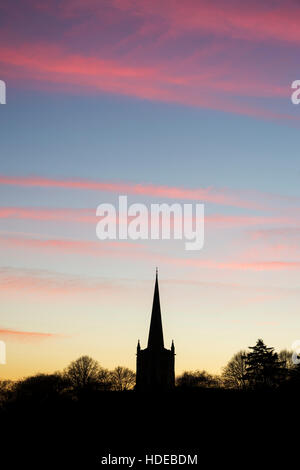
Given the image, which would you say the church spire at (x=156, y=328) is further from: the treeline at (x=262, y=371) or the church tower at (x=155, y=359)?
the treeline at (x=262, y=371)

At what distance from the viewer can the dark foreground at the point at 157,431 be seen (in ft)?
202

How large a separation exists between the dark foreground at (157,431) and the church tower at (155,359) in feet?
112

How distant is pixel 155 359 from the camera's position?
118 m

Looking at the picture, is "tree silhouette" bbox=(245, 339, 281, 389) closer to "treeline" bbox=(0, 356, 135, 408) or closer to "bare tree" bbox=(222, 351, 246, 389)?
"bare tree" bbox=(222, 351, 246, 389)

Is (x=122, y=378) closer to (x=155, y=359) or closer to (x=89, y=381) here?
(x=89, y=381)

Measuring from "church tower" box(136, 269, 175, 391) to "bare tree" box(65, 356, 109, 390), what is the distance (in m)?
21.6

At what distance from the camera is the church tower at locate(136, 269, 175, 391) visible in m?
118

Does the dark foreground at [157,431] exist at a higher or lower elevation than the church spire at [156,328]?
lower

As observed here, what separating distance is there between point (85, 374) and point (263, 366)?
4887cm

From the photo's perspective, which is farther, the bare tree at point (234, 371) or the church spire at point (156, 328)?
the bare tree at point (234, 371)

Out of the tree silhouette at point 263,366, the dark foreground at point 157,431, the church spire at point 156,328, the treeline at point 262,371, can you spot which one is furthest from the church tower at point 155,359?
the dark foreground at point 157,431

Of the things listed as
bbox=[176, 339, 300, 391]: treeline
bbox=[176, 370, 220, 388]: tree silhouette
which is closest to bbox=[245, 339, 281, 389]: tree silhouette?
bbox=[176, 339, 300, 391]: treeline
